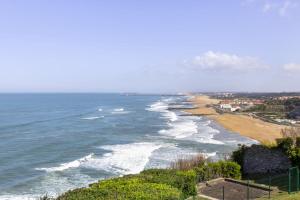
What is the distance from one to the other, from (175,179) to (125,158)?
77.2 ft

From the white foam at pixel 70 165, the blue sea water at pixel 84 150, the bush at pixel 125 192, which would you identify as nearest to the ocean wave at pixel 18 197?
the blue sea water at pixel 84 150

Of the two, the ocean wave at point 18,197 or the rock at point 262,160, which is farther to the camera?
the ocean wave at point 18,197

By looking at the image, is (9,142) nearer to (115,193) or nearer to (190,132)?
(190,132)

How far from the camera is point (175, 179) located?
19359 mm

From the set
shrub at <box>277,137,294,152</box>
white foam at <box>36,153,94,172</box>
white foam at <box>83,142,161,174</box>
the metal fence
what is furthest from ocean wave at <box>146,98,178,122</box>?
the metal fence

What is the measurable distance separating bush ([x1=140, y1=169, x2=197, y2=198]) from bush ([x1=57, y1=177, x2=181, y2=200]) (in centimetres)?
174

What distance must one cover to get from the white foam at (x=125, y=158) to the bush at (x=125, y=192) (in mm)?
19343

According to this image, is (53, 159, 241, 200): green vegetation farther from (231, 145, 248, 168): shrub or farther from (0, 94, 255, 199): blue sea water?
(0, 94, 255, 199): blue sea water

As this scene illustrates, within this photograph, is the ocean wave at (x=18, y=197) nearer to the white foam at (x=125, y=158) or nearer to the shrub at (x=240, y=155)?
the white foam at (x=125, y=158)

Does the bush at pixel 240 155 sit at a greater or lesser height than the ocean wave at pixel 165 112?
greater

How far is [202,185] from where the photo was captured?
24.1 m

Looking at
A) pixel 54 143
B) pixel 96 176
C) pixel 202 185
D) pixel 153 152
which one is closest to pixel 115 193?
pixel 202 185

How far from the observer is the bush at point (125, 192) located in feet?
48.7

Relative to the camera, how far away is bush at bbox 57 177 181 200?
1485 cm
